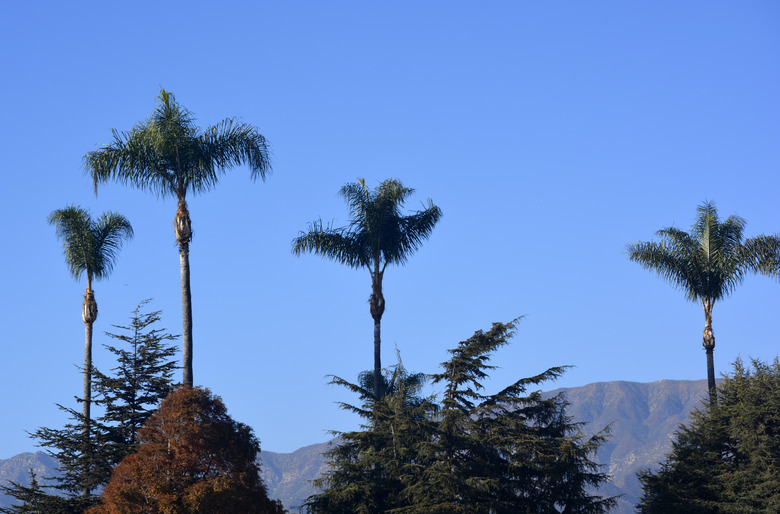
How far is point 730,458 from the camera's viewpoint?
39.2 meters

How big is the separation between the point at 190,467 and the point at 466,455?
13722 millimetres

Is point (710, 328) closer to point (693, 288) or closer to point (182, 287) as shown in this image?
point (693, 288)

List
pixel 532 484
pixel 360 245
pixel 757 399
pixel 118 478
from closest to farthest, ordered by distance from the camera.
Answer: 1. pixel 118 478
2. pixel 532 484
3. pixel 757 399
4. pixel 360 245

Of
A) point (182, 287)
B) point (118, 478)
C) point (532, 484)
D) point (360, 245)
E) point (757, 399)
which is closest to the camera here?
point (118, 478)

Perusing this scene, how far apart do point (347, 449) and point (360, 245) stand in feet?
34.9

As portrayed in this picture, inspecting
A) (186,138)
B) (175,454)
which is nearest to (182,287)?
(186,138)

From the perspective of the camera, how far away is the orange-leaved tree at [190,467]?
25188 millimetres

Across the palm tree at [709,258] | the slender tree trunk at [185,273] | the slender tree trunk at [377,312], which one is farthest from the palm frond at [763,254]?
the slender tree trunk at [185,273]

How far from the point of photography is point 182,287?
3234 centimetres

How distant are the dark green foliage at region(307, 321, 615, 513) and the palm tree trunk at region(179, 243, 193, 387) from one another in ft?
24.8

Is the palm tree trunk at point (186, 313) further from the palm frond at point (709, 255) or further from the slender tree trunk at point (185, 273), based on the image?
the palm frond at point (709, 255)

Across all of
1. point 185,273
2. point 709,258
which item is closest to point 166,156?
point 185,273

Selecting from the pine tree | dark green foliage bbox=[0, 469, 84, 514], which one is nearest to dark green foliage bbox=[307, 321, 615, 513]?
the pine tree

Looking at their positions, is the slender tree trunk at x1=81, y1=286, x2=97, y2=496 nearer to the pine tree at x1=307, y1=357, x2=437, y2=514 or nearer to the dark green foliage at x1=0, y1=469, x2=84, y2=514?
the dark green foliage at x1=0, y1=469, x2=84, y2=514
